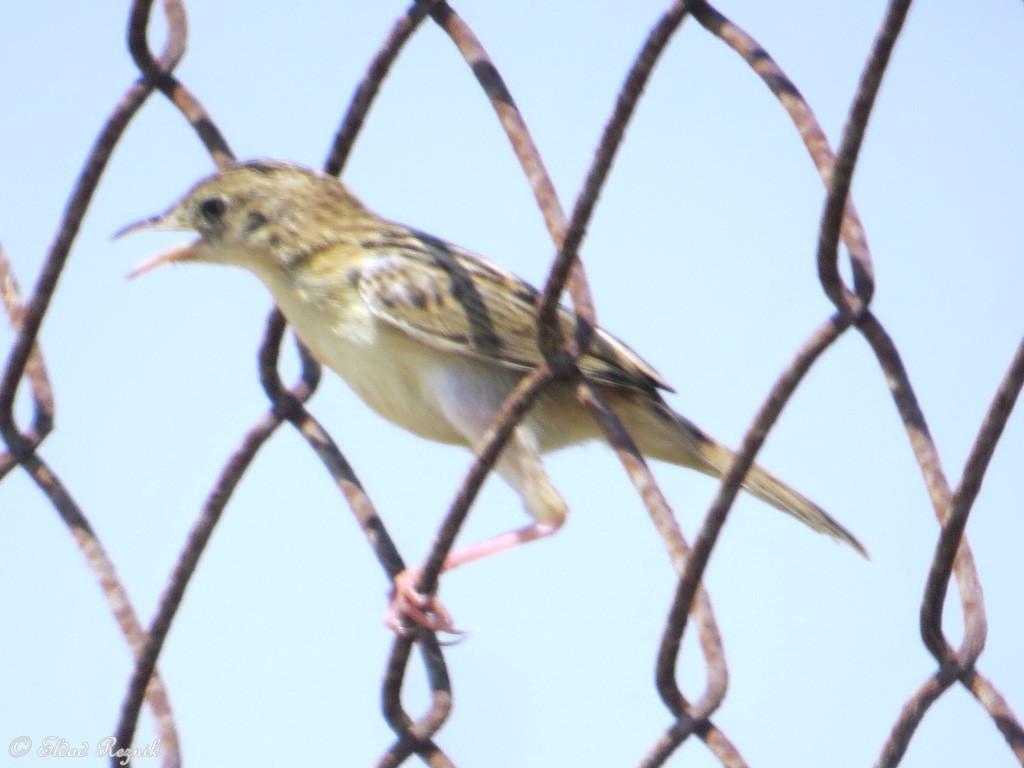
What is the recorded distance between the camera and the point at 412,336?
3.75 metres

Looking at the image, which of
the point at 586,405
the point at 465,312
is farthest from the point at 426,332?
the point at 586,405

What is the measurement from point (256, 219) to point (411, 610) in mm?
2086

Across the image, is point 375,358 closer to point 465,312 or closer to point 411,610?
point 465,312

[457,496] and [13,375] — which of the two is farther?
[13,375]

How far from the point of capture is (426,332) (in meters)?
3.73

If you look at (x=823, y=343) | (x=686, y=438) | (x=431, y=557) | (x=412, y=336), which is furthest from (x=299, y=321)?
(x=823, y=343)

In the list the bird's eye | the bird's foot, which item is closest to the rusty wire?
the bird's foot

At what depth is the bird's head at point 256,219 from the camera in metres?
3.99

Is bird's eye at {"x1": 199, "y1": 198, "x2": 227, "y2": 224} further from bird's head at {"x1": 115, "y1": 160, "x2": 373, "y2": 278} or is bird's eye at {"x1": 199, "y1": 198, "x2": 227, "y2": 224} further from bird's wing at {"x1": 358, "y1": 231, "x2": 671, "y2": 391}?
bird's wing at {"x1": 358, "y1": 231, "x2": 671, "y2": 391}

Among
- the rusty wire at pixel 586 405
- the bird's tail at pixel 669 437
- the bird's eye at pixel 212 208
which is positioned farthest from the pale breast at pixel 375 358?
the rusty wire at pixel 586 405

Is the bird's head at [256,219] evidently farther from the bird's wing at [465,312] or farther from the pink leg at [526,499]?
the pink leg at [526,499]

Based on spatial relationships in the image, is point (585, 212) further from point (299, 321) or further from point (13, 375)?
point (299, 321)

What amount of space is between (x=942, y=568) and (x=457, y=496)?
25.0 inches

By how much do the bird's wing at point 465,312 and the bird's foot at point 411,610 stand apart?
77 cm
